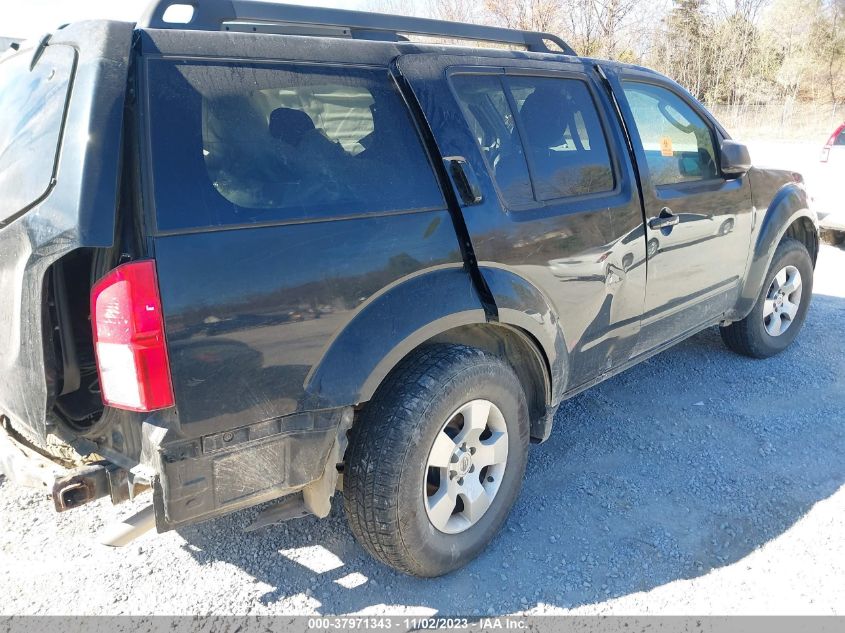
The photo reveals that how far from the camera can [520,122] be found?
9.23 ft

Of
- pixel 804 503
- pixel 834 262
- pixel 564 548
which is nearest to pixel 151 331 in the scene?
pixel 564 548

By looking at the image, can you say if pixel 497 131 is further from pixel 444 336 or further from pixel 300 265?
pixel 300 265

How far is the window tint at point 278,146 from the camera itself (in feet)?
5.95

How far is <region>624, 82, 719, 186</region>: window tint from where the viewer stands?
3.41 metres

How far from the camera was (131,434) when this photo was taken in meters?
1.93

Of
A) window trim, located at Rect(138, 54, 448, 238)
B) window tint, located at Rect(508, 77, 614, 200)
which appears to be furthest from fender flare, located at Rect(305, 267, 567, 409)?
window tint, located at Rect(508, 77, 614, 200)

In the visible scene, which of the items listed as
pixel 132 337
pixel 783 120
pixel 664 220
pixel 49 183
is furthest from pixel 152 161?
pixel 783 120

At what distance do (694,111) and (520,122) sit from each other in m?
1.58

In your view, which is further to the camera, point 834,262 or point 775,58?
point 775,58

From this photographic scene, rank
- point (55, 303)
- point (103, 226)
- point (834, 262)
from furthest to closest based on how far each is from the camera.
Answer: point (834, 262) < point (55, 303) < point (103, 226)

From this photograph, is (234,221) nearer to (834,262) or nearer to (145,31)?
(145,31)

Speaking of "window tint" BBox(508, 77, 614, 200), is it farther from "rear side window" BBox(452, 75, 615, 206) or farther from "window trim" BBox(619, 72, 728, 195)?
"window trim" BBox(619, 72, 728, 195)

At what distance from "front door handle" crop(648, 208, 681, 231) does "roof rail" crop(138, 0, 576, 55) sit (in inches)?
46.3

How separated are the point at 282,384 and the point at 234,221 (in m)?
0.51
